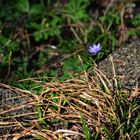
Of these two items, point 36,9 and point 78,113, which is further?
point 36,9

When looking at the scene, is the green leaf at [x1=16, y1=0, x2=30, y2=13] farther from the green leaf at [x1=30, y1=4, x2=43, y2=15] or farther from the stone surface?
the stone surface

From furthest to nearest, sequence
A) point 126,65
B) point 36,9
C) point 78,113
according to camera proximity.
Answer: point 36,9 → point 126,65 → point 78,113

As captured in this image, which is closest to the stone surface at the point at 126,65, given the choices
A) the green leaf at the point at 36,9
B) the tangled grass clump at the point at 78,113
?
the tangled grass clump at the point at 78,113

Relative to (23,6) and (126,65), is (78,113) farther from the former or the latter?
(23,6)

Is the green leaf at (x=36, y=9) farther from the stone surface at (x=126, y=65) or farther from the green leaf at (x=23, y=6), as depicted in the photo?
the stone surface at (x=126, y=65)

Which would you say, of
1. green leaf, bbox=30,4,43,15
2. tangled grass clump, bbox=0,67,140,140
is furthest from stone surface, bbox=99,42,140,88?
green leaf, bbox=30,4,43,15

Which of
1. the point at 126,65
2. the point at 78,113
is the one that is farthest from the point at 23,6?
the point at 78,113

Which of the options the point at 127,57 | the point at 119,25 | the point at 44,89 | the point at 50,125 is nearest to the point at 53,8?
the point at 119,25
